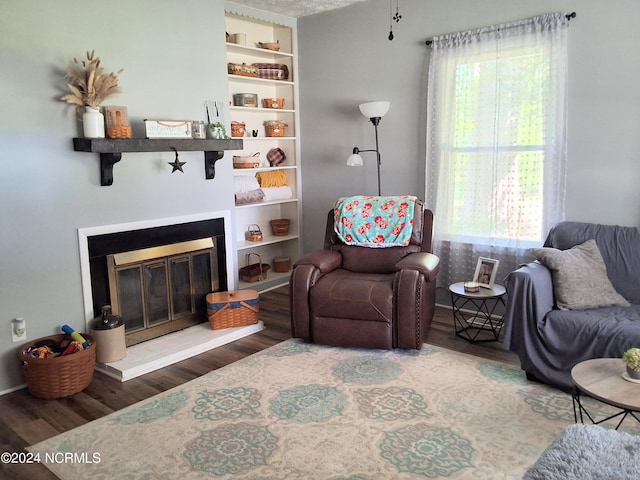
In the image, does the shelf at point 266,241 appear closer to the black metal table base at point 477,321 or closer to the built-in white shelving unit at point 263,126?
the built-in white shelving unit at point 263,126

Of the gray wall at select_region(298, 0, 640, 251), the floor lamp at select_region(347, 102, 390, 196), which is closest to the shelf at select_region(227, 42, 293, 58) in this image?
the gray wall at select_region(298, 0, 640, 251)

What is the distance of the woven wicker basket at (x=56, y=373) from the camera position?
2.89 meters

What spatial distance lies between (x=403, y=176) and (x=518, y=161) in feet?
3.39

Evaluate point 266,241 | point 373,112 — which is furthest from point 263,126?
point 373,112

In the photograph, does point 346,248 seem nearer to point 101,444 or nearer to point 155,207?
point 155,207

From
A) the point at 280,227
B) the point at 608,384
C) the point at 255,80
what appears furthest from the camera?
the point at 280,227

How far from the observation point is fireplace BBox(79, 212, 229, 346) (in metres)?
3.42

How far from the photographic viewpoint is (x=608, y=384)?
6.78 feet

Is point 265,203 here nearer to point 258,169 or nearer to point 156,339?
point 258,169

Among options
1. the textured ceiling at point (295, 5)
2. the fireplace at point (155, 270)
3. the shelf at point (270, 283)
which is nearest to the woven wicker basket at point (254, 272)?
the shelf at point (270, 283)

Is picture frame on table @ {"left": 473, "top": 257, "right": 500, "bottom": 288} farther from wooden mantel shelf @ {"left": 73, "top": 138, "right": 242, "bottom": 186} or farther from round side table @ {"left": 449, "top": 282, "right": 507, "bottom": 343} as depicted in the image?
wooden mantel shelf @ {"left": 73, "top": 138, "right": 242, "bottom": 186}

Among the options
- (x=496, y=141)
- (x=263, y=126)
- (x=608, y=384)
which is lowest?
(x=608, y=384)

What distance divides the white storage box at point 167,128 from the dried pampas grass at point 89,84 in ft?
1.04

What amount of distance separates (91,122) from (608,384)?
9.89ft
